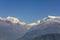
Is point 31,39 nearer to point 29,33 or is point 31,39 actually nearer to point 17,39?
point 29,33

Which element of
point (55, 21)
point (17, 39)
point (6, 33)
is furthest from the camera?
point (6, 33)

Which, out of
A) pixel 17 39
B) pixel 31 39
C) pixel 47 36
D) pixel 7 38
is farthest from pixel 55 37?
pixel 7 38

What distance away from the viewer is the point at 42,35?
37.8 ft

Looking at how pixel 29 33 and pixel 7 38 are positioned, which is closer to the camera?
pixel 29 33

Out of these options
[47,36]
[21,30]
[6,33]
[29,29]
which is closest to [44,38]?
[47,36]

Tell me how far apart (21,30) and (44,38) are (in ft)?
6.11

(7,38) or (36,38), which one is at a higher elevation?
(7,38)

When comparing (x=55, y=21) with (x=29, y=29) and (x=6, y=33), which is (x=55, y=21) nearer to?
(x=29, y=29)

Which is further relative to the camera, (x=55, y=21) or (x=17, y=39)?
(x=17, y=39)

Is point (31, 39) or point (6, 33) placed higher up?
point (6, 33)

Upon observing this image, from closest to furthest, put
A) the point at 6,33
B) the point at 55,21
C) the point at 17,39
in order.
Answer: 1. the point at 55,21
2. the point at 17,39
3. the point at 6,33

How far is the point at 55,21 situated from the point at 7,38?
331 cm

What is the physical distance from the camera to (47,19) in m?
12.1

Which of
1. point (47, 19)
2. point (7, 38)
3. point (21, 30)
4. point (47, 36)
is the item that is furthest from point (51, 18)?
point (7, 38)
